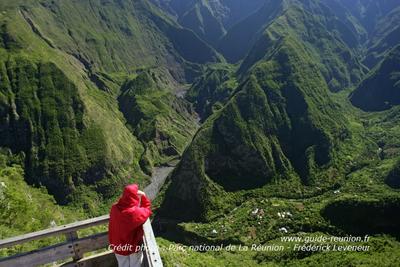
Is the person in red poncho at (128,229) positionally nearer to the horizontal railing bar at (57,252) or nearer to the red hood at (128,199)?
the red hood at (128,199)

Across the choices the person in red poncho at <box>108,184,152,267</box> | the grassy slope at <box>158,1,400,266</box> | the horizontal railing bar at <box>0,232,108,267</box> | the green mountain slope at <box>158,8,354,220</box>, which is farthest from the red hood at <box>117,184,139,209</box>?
the green mountain slope at <box>158,8,354,220</box>

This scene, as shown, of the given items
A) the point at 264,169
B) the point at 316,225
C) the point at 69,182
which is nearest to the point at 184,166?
the point at 264,169

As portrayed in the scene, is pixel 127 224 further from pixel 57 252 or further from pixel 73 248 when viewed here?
pixel 57 252

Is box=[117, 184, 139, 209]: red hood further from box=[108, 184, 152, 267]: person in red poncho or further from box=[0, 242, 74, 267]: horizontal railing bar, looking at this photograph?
box=[0, 242, 74, 267]: horizontal railing bar

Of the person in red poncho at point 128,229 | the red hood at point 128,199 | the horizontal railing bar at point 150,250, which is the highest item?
the red hood at point 128,199

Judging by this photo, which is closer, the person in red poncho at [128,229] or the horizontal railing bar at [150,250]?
the horizontal railing bar at [150,250]

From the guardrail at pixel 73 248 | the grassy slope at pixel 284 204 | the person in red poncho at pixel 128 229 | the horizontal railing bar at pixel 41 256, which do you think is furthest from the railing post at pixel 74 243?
the grassy slope at pixel 284 204

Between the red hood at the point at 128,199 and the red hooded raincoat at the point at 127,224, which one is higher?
the red hood at the point at 128,199
